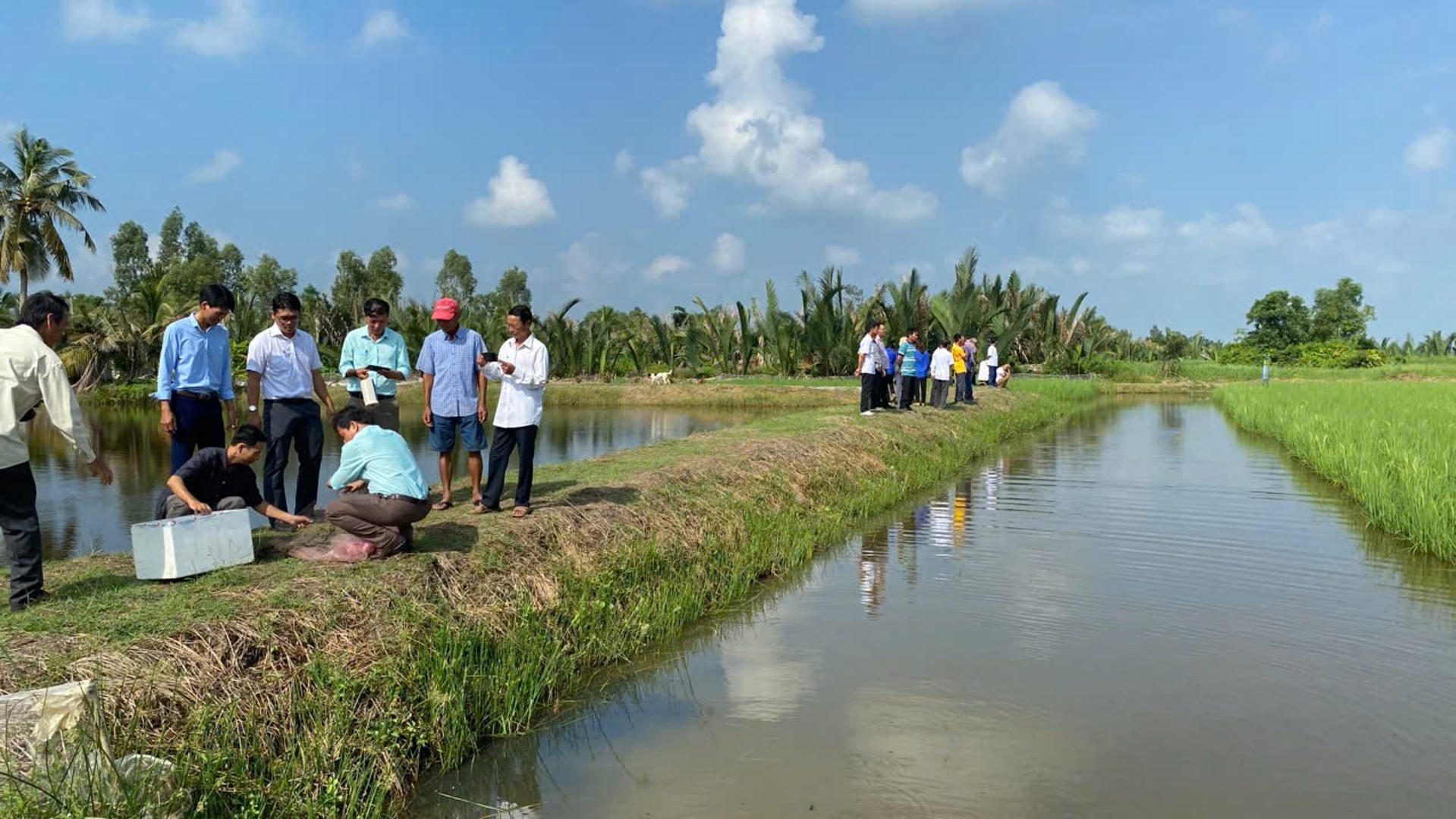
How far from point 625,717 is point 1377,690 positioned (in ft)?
12.6

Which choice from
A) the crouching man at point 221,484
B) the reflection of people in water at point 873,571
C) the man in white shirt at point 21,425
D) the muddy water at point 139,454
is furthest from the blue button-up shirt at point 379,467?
the reflection of people in water at point 873,571

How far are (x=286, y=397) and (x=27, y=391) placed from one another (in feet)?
6.93

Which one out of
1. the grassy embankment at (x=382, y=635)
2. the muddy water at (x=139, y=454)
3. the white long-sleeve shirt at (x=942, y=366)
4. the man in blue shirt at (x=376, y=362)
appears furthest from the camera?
the white long-sleeve shirt at (x=942, y=366)

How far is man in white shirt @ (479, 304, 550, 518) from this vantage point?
6.46 meters

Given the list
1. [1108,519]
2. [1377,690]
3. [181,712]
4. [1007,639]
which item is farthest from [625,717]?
[1108,519]

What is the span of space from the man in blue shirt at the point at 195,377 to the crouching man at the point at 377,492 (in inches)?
37.1

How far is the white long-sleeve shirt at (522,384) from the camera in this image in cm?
646

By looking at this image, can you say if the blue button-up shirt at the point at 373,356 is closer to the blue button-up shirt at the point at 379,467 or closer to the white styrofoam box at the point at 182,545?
the blue button-up shirt at the point at 379,467

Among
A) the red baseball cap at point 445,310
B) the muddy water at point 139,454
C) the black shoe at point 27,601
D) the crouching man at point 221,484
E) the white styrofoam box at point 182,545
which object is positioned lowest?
the muddy water at point 139,454

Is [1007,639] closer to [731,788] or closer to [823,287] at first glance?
[731,788]

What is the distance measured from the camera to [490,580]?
5.30 meters

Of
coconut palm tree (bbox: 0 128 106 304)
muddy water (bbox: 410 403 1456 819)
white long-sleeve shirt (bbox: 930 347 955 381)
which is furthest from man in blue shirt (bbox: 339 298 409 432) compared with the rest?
coconut palm tree (bbox: 0 128 106 304)

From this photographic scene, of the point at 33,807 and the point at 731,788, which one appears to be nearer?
the point at 33,807

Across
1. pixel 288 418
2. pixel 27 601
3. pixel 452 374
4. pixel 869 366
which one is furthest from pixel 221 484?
pixel 869 366
